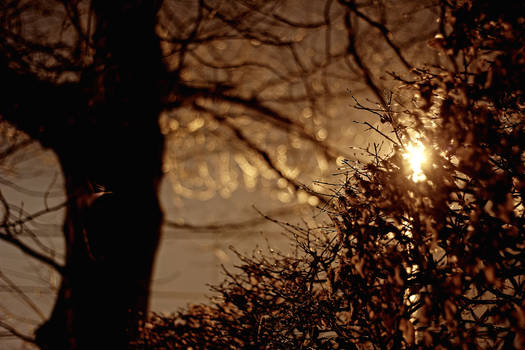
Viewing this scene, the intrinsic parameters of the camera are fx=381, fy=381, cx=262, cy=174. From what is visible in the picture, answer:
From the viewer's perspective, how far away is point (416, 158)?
2.10 meters

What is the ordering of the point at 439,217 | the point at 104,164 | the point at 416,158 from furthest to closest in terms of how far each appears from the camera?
the point at 104,164 < the point at 416,158 < the point at 439,217

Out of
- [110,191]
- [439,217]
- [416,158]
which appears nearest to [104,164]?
[110,191]

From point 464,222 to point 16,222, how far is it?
3828 mm

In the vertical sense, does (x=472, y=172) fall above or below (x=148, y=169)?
below

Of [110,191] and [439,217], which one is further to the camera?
[110,191]

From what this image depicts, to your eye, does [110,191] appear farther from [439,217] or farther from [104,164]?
[439,217]

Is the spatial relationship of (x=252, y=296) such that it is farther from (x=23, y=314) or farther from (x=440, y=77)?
(x=23, y=314)

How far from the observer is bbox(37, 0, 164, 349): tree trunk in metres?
4.19

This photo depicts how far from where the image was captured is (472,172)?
1.66 m

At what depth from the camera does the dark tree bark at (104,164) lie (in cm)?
412

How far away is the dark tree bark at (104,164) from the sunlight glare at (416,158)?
117 inches

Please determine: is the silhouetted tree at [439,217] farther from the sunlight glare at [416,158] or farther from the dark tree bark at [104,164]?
the dark tree bark at [104,164]

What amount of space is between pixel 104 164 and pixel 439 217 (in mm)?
3711

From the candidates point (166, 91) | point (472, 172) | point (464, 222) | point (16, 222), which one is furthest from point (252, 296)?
point (166, 91)
